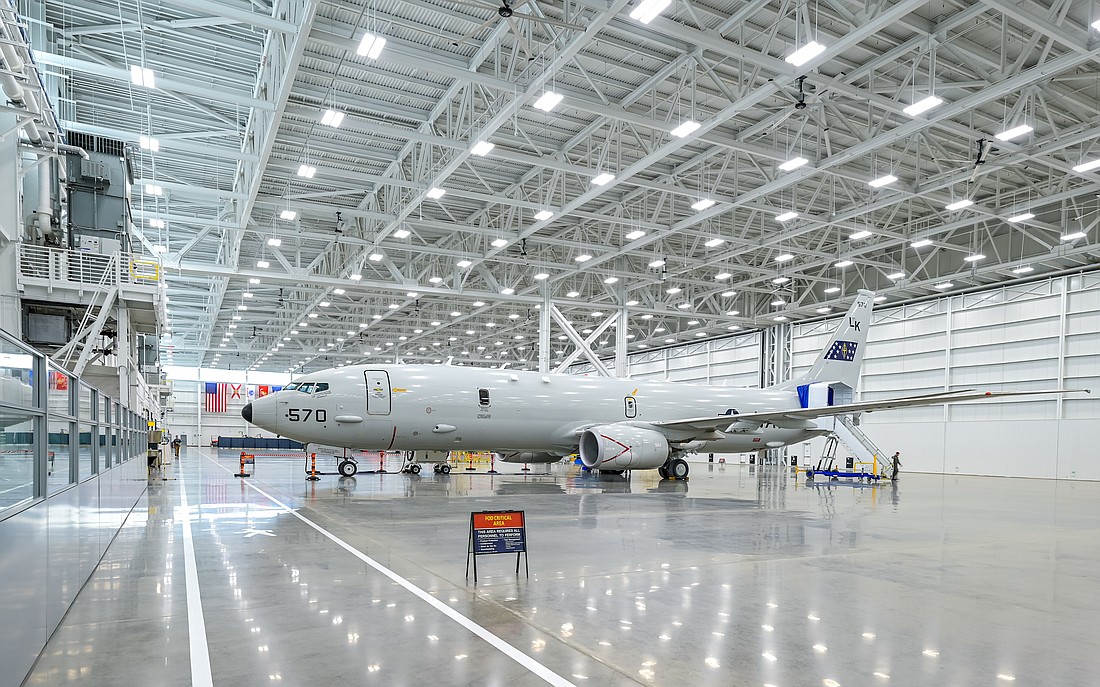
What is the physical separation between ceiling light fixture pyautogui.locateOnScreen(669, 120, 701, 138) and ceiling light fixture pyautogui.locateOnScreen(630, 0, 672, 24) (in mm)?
4593

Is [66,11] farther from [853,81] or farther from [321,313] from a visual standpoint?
[321,313]

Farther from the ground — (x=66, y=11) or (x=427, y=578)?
(x=66, y=11)

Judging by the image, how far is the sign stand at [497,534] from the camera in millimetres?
7219

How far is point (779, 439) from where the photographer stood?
79.7 ft

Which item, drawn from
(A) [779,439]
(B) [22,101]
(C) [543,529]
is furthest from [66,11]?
(A) [779,439]

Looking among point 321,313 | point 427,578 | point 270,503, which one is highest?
point 321,313

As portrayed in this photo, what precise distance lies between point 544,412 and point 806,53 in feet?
37.8

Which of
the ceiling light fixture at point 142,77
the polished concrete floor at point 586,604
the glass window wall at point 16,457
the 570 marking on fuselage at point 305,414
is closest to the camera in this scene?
Result: the glass window wall at point 16,457

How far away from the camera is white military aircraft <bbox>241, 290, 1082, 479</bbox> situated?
667 inches

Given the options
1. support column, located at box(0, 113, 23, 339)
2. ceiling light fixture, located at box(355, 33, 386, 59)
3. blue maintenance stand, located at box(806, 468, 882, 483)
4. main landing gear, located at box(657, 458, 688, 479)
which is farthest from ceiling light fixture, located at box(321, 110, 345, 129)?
blue maintenance stand, located at box(806, 468, 882, 483)

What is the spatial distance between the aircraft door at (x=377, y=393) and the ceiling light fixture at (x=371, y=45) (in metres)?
8.31

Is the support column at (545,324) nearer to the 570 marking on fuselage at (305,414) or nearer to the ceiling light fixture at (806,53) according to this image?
the 570 marking on fuselage at (305,414)

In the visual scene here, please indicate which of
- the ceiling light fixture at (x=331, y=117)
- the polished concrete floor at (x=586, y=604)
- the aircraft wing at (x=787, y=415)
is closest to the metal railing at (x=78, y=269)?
the ceiling light fixture at (x=331, y=117)

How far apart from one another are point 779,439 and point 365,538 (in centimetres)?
1803
